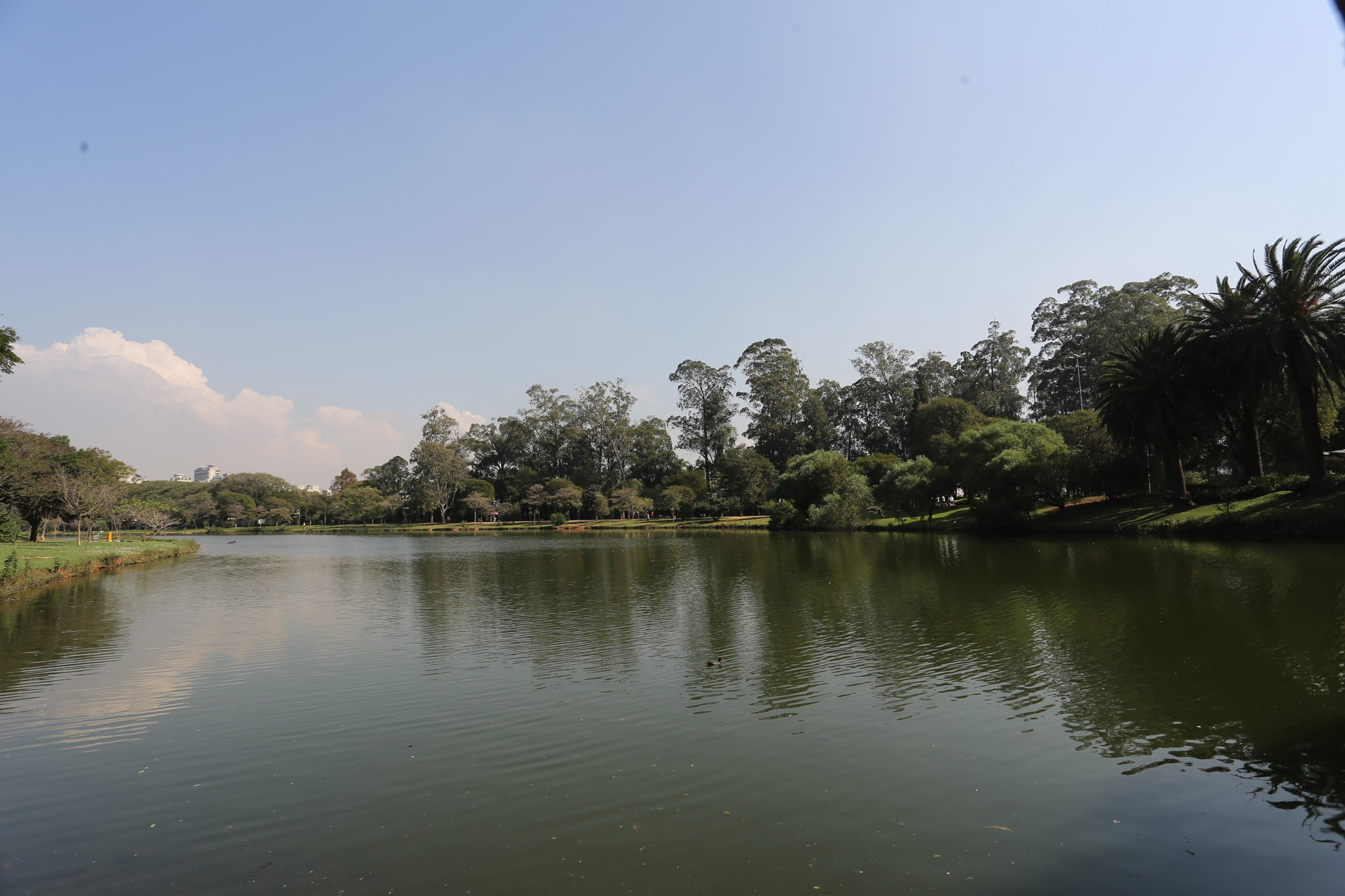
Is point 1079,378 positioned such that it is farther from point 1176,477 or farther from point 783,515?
point 783,515

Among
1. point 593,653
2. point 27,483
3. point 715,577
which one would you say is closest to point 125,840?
point 593,653

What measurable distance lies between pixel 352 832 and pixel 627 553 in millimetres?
39277

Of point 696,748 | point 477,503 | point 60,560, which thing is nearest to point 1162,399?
point 696,748

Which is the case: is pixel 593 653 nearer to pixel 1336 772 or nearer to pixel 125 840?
pixel 125 840

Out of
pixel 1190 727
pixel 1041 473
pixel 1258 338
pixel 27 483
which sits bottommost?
pixel 1190 727

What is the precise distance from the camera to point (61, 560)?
33.5m

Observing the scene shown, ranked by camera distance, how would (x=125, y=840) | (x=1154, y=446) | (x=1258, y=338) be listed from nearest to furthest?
(x=125, y=840)
(x=1258, y=338)
(x=1154, y=446)

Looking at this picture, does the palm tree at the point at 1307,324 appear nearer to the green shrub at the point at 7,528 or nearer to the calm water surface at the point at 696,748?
the calm water surface at the point at 696,748

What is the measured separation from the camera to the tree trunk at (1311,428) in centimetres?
3688

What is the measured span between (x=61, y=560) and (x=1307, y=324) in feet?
220

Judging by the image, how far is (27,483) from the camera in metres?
41.0

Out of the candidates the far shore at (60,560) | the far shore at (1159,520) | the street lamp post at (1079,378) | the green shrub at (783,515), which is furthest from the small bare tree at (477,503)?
the street lamp post at (1079,378)

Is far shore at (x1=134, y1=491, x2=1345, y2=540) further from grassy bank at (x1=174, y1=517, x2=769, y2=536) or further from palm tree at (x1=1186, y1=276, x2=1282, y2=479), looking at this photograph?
palm tree at (x1=1186, y1=276, x2=1282, y2=479)

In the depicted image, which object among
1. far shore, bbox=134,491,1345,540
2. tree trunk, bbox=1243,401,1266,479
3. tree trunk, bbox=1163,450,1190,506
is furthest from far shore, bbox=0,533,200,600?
tree trunk, bbox=1243,401,1266,479
